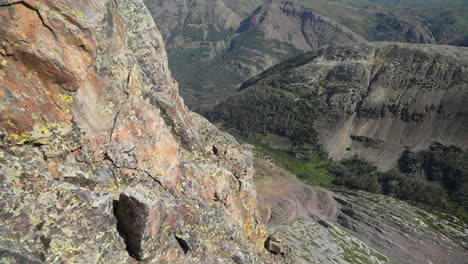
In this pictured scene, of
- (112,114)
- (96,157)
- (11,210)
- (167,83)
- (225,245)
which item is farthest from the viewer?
(167,83)

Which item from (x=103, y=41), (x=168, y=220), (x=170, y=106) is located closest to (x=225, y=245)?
(x=168, y=220)

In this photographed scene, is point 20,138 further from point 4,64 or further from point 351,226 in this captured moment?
point 351,226

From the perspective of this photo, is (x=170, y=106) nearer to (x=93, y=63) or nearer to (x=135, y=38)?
(x=135, y=38)

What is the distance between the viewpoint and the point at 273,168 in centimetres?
13700

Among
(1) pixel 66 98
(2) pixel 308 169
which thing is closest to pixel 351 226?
(2) pixel 308 169

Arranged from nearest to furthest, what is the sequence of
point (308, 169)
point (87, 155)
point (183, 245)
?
point (87, 155) → point (183, 245) → point (308, 169)

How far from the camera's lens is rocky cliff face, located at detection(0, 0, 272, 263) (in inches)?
542

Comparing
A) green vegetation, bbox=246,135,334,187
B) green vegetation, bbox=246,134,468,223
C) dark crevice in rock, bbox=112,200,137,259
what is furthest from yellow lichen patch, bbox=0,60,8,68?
green vegetation, bbox=246,135,334,187

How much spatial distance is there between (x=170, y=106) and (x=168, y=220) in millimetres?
11104

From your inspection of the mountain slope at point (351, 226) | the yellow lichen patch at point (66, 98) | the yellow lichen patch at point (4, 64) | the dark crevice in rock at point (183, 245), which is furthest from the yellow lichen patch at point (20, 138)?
the mountain slope at point (351, 226)

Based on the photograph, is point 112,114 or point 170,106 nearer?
point 112,114

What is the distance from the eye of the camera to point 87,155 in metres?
17.4

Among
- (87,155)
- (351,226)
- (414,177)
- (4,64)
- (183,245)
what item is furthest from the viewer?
(414,177)

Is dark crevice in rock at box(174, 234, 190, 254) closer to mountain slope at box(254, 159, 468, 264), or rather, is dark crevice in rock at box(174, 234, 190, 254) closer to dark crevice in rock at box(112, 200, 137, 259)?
dark crevice in rock at box(112, 200, 137, 259)
